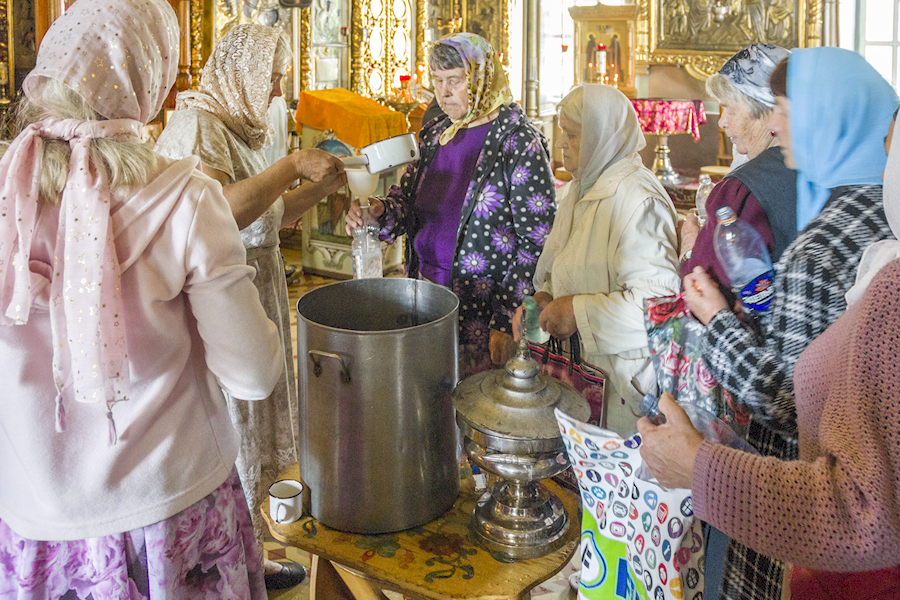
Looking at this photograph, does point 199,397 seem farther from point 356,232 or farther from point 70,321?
point 356,232

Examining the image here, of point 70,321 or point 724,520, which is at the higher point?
point 70,321

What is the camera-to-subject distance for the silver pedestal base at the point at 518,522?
4.25 feet

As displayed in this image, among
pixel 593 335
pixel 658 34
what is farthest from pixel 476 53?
pixel 658 34

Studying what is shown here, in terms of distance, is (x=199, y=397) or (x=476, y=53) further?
(x=476, y=53)

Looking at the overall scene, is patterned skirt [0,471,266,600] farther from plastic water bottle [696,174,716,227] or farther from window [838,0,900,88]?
window [838,0,900,88]

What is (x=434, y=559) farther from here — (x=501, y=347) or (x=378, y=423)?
(x=501, y=347)

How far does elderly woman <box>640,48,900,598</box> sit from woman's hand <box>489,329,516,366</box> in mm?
703

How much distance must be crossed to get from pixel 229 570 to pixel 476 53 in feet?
4.93

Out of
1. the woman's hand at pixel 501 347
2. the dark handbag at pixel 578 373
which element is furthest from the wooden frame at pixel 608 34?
the dark handbag at pixel 578 373

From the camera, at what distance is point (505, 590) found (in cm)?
122

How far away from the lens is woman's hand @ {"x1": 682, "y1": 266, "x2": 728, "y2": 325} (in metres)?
1.42

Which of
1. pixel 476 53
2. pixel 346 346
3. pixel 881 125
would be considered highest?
pixel 476 53

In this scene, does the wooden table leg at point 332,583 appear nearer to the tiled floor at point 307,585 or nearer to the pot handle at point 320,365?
the pot handle at point 320,365

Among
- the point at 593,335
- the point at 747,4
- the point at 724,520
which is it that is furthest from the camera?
the point at 747,4
